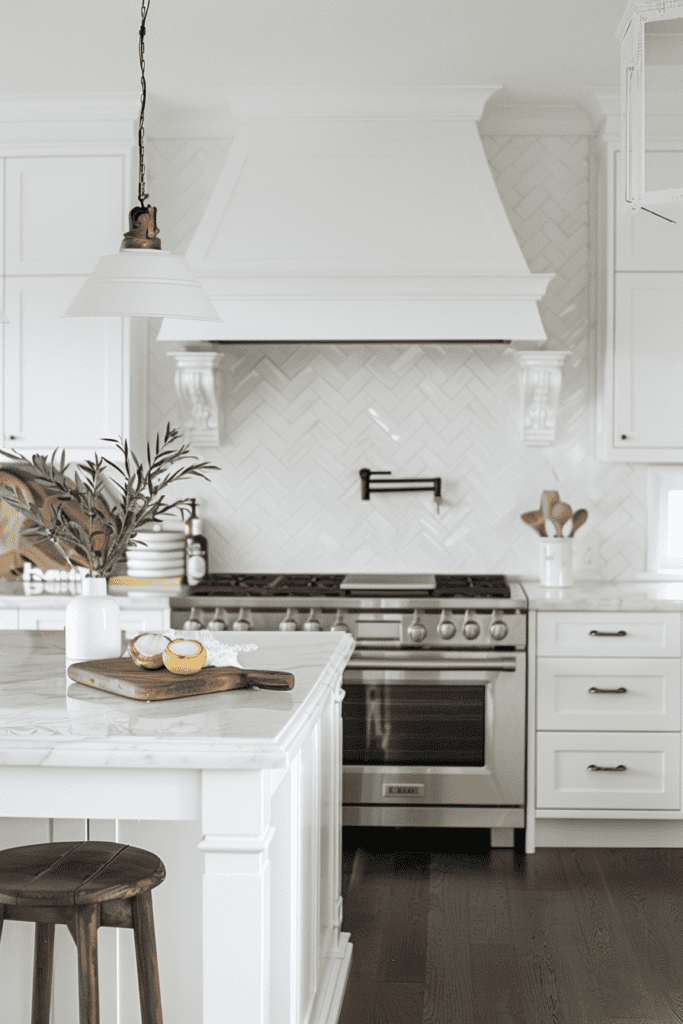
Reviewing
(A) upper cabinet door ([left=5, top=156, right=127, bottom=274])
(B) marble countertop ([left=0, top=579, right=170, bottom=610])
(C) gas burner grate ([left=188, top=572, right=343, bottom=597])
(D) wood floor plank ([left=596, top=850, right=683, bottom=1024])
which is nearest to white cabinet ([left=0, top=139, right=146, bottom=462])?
(A) upper cabinet door ([left=5, top=156, right=127, bottom=274])

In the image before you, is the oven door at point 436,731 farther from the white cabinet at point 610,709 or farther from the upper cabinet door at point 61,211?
the upper cabinet door at point 61,211

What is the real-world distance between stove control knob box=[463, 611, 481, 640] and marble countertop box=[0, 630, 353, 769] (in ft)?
5.28

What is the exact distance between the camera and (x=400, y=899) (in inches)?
133

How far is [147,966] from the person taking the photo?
1844 millimetres

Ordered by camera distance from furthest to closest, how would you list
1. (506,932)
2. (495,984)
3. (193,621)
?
(193,621)
(506,932)
(495,984)

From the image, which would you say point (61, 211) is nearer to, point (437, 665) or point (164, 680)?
point (437, 665)

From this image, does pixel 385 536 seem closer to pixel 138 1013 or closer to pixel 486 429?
pixel 486 429

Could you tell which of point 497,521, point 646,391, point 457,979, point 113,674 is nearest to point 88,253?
point 497,521

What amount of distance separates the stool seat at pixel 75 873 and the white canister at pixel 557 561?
8.40ft

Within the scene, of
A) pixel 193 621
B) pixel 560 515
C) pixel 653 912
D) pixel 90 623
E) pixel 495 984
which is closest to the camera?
pixel 90 623

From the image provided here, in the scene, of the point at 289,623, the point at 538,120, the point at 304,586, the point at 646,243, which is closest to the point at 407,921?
the point at 289,623

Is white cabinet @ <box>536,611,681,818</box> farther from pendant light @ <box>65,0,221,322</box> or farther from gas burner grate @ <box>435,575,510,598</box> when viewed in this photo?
pendant light @ <box>65,0,221,322</box>

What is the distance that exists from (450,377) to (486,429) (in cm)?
27

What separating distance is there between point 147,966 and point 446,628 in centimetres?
214
